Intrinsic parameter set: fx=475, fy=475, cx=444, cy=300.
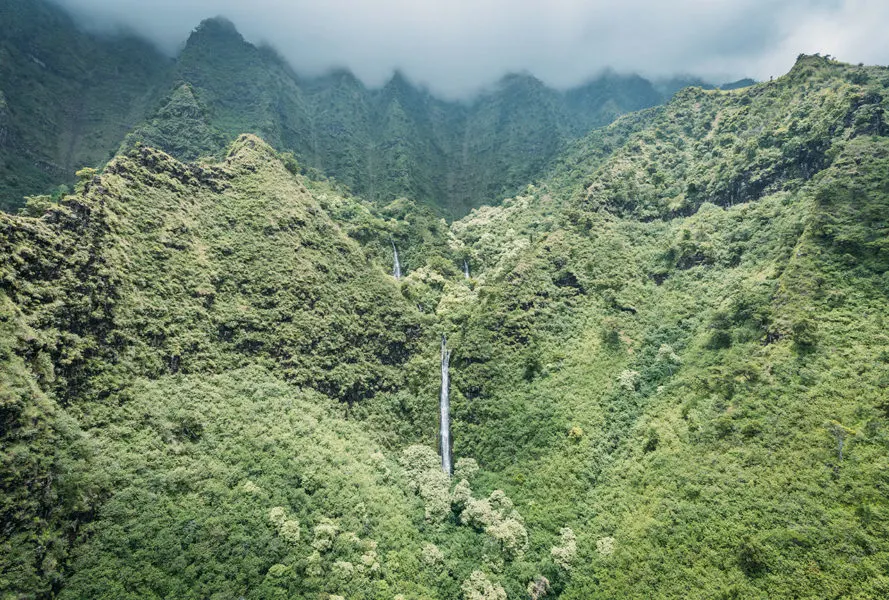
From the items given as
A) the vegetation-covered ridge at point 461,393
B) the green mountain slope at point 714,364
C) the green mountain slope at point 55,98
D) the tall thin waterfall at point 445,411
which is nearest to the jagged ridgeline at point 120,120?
the green mountain slope at point 55,98

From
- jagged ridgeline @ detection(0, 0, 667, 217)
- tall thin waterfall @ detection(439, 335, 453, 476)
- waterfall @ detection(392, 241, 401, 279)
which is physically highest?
jagged ridgeline @ detection(0, 0, 667, 217)

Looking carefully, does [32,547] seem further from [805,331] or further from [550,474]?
[805,331]

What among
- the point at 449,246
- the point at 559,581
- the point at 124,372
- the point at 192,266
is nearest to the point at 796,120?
the point at 449,246

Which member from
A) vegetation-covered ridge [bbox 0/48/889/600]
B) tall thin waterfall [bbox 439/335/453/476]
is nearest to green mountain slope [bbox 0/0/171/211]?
vegetation-covered ridge [bbox 0/48/889/600]

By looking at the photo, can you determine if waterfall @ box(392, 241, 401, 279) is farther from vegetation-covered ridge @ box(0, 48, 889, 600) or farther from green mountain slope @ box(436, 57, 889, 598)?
green mountain slope @ box(436, 57, 889, 598)

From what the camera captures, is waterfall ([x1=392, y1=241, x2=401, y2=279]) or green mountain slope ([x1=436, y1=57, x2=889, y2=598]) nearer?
green mountain slope ([x1=436, y1=57, x2=889, y2=598])

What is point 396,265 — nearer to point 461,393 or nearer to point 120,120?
point 461,393

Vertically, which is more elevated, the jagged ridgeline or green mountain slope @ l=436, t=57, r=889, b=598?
the jagged ridgeline

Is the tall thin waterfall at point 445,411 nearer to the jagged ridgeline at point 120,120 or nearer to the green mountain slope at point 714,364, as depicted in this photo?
the green mountain slope at point 714,364
